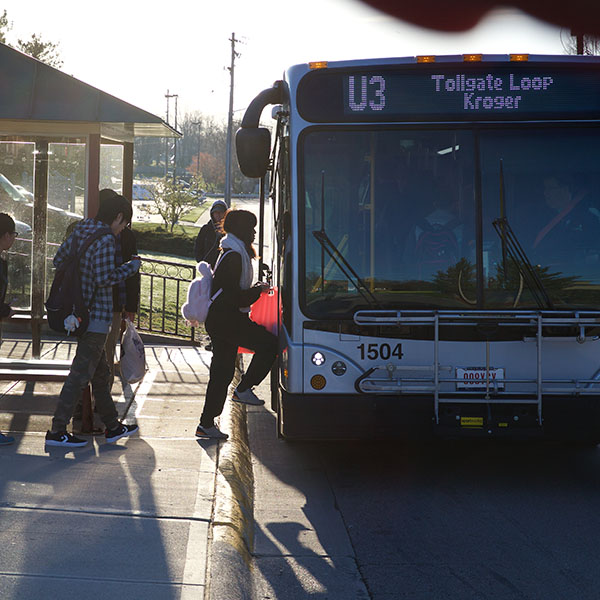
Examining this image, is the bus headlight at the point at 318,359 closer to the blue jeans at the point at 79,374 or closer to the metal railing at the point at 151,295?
the blue jeans at the point at 79,374

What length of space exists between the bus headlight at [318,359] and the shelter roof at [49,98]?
3.45 meters

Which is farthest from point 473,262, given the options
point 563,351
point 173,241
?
Answer: point 173,241

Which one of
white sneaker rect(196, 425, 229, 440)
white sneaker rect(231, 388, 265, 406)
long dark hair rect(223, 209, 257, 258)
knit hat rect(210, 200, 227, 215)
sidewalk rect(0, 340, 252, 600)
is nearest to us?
sidewalk rect(0, 340, 252, 600)

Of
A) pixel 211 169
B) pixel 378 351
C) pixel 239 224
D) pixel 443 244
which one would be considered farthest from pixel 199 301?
pixel 211 169

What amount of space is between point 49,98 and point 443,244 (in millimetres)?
4234

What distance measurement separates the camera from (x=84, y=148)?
9188 millimetres

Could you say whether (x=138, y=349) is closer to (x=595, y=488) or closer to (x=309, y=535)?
(x=309, y=535)

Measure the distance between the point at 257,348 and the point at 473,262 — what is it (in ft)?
6.53

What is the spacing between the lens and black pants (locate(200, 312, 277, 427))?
703cm

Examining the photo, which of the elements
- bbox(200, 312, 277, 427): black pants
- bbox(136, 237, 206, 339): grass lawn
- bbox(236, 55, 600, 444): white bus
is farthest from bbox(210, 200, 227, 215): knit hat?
bbox(236, 55, 600, 444): white bus

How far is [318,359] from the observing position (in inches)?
241

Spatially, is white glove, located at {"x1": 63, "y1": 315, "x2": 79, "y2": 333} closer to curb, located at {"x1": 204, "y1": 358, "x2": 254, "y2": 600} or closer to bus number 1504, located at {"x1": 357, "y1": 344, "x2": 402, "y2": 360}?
curb, located at {"x1": 204, "y1": 358, "x2": 254, "y2": 600}

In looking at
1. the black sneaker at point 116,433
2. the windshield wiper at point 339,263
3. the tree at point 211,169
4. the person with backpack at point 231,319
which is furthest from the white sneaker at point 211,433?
the tree at point 211,169

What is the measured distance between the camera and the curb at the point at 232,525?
4004 mm
